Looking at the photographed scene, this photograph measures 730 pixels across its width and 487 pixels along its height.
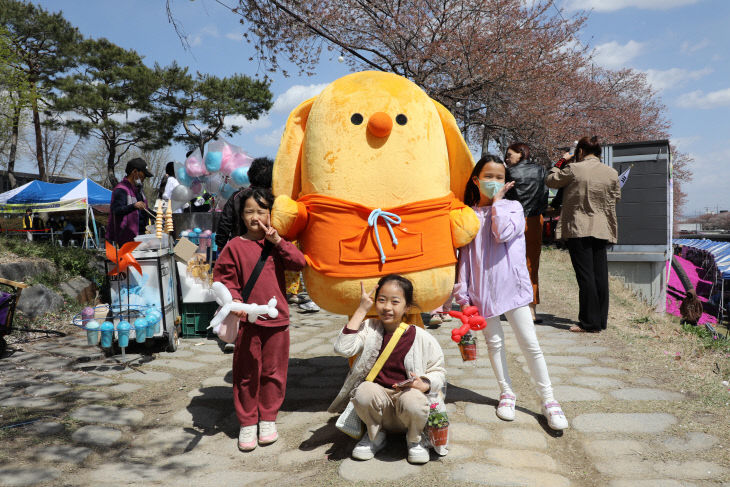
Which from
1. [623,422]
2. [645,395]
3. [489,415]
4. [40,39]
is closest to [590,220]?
[645,395]

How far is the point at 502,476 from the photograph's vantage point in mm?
2475

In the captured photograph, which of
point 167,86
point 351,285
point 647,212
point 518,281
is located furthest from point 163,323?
point 167,86

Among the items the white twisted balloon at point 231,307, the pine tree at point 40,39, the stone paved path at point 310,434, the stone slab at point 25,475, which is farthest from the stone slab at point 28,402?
the pine tree at point 40,39

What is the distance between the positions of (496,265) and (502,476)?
1.25 metres

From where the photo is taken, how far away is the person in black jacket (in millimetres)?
5098

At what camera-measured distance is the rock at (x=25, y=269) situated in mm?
6296

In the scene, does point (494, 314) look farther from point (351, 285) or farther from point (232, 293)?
point (232, 293)

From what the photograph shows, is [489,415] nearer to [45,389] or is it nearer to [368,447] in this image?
[368,447]

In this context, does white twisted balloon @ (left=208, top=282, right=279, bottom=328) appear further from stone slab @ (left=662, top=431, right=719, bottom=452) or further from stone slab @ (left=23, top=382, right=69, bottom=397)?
stone slab @ (left=662, top=431, right=719, bottom=452)

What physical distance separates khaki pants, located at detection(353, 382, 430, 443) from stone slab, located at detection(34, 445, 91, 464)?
64.7 inches

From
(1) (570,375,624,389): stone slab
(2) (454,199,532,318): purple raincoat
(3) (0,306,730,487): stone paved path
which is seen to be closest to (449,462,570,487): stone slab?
(3) (0,306,730,487): stone paved path

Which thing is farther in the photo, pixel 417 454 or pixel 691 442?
pixel 691 442

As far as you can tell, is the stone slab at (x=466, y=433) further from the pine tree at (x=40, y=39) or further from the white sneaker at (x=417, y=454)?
the pine tree at (x=40, y=39)

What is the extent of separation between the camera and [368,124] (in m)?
3.02
